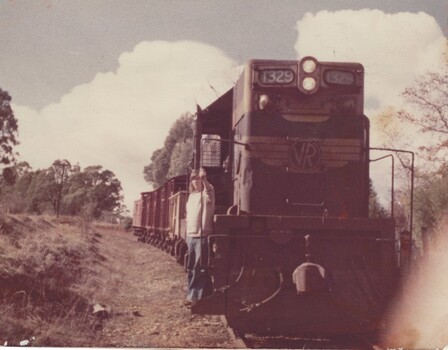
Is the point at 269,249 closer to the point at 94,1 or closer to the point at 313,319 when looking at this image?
the point at 313,319

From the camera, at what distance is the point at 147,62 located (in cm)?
510

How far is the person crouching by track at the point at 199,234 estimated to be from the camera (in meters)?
4.75

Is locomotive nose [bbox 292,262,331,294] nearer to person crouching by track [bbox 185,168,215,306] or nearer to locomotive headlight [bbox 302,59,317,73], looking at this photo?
person crouching by track [bbox 185,168,215,306]

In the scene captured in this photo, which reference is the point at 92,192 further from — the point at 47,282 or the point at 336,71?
the point at 336,71

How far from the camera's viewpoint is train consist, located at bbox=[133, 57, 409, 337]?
4.51 metres

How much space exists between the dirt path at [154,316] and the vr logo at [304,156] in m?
1.91

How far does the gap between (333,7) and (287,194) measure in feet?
6.49

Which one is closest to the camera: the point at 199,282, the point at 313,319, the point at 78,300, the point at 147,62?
the point at 313,319

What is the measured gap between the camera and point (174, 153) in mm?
8047

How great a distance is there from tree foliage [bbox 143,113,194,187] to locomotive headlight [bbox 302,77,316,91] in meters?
1.51

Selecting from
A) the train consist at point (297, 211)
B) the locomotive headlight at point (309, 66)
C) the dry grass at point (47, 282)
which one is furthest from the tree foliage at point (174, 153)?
the dry grass at point (47, 282)

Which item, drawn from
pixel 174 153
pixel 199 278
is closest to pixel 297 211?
pixel 199 278

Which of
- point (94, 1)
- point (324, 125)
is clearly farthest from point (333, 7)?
point (94, 1)

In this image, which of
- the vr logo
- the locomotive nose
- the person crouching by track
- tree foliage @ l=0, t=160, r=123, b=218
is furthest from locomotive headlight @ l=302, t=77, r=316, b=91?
tree foliage @ l=0, t=160, r=123, b=218
